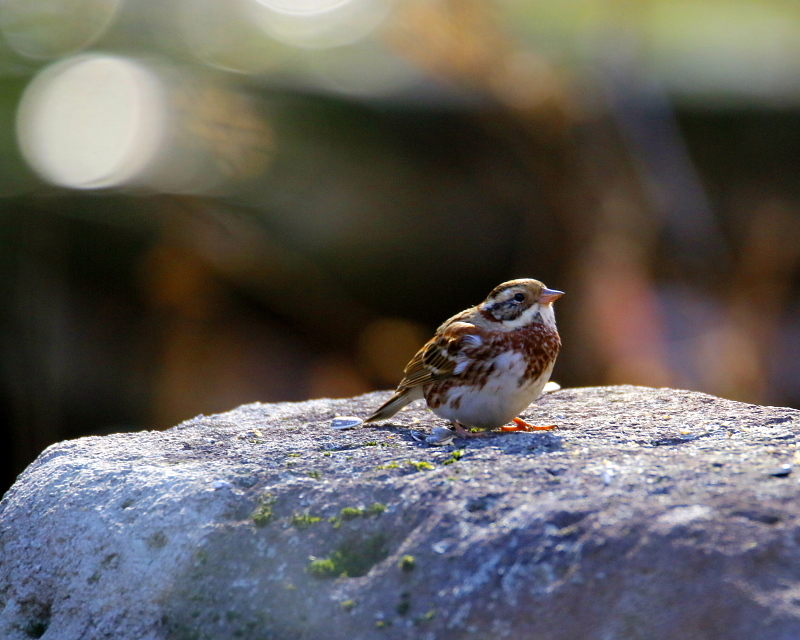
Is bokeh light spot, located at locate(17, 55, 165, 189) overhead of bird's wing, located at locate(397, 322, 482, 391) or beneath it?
overhead

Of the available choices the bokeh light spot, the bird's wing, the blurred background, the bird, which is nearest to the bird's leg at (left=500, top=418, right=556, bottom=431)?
the bird

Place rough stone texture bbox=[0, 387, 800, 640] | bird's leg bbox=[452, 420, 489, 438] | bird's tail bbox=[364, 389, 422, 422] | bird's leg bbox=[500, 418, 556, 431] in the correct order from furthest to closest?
bird's tail bbox=[364, 389, 422, 422]
bird's leg bbox=[500, 418, 556, 431]
bird's leg bbox=[452, 420, 489, 438]
rough stone texture bbox=[0, 387, 800, 640]

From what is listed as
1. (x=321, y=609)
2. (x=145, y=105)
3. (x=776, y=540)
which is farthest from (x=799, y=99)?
(x=321, y=609)

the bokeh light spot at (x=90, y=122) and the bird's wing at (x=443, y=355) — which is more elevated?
the bokeh light spot at (x=90, y=122)

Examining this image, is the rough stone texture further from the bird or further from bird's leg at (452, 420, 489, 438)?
the bird

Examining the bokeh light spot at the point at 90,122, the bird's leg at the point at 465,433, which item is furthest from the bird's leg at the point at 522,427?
the bokeh light spot at the point at 90,122

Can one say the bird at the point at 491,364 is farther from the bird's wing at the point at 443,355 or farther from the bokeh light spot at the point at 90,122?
the bokeh light spot at the point at 90,122
